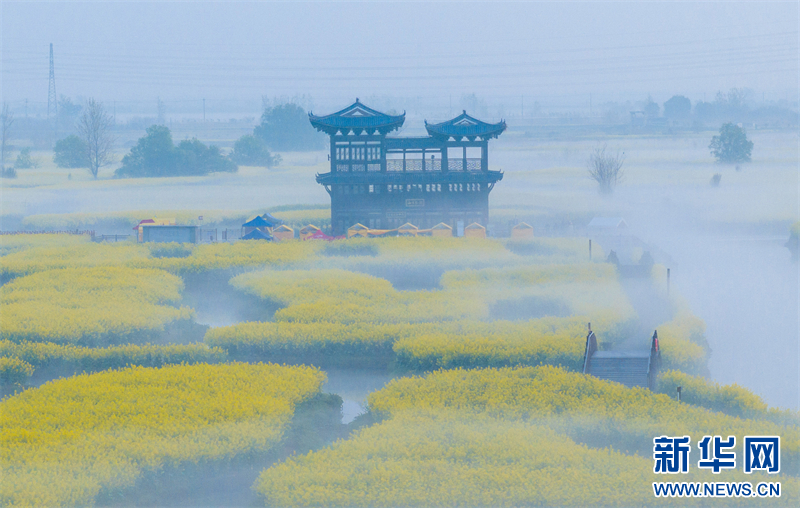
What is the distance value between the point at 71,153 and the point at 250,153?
2039 centimetres

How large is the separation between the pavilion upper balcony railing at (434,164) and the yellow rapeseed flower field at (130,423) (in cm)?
3164

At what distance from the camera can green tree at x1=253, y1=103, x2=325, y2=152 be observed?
11900 centimetres

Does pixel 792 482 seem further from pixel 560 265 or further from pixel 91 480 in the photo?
pixel 560 265

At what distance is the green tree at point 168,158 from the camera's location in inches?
3858

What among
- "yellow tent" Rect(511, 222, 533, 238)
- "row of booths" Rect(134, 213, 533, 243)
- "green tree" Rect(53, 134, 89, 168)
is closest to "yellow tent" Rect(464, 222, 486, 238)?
"row of booths" Rect(134, 213, 533, 243)

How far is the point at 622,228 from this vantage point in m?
57.5

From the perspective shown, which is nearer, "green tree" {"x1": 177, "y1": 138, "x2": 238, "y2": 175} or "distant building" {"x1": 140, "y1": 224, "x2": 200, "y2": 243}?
"distant building" {"x1": 140, "y1": 224, "x2": 200, "y2": 243}

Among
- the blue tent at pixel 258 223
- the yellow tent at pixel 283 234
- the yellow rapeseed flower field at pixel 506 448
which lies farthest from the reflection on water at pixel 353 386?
the blue tent at pixel 258 223

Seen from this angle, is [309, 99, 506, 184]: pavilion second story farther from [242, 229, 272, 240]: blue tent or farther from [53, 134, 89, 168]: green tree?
[53, 134, 89, 168]: green tree

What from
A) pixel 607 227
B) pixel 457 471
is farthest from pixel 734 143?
pixel 457 471

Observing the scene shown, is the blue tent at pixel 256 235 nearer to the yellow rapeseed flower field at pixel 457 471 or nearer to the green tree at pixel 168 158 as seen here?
the yellow rapeseed flower field at pixel 457 471

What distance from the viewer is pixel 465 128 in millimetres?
53188

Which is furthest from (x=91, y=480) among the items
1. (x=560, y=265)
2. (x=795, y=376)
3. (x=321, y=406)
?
(x=560, y=265)

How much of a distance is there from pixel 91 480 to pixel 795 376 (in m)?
21.7
